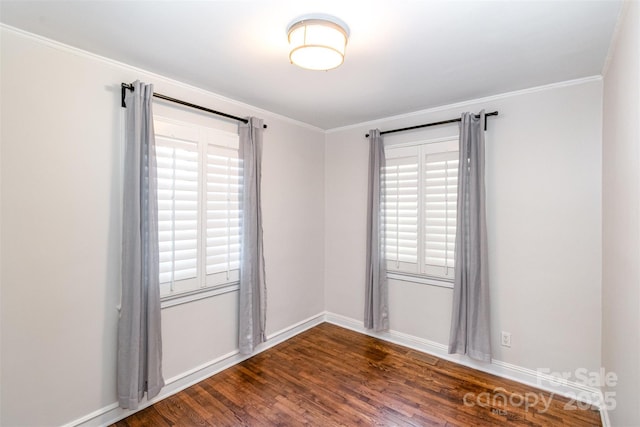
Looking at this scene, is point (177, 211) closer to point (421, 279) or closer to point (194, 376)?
point (194, 376)

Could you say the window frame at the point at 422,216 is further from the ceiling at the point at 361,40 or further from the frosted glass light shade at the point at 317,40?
the frosted glass light shade at the point at 317,40

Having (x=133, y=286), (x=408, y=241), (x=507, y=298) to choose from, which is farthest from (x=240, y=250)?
(x=507, y=298)

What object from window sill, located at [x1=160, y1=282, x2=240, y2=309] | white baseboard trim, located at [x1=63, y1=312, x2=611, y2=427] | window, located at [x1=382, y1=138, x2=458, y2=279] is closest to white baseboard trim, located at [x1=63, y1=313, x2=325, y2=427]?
white baseboard trim, located at [x1=63, y1=312, x2=611, y2=427]

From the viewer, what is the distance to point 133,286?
2.11 meters

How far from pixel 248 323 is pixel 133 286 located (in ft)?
3.84

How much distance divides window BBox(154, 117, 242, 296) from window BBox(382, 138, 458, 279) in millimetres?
1705

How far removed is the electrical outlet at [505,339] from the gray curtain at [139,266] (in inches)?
115

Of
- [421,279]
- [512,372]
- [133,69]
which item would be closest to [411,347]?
[421,279]

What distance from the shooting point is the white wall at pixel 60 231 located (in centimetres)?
177

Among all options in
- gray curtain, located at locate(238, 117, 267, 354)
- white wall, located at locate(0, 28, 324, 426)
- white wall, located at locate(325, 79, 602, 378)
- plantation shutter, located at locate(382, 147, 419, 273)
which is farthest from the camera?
plantation shutter, located at locate(382, 147, 419, 273)

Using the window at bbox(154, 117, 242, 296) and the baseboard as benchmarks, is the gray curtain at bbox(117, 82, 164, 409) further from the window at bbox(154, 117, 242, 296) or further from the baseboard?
the baseboard

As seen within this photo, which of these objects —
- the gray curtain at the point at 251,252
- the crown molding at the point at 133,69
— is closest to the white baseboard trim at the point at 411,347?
the gray curtain at the point at 251,252

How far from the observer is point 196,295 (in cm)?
265

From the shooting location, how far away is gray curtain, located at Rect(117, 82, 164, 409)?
6.93 ft
